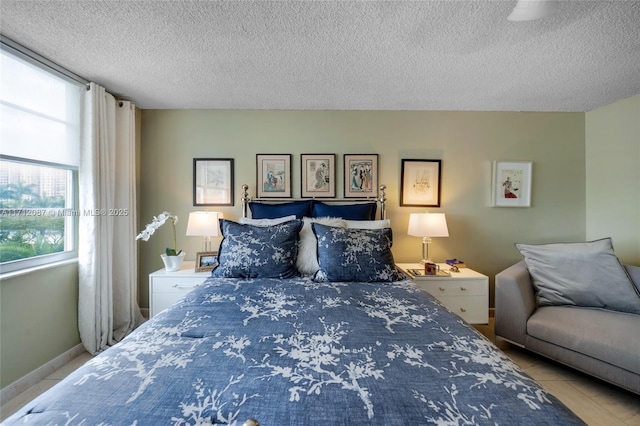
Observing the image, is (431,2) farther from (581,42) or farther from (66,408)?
(66,408)

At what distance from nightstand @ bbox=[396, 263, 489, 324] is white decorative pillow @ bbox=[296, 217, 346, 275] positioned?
3.02 ft

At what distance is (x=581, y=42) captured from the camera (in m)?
1.77

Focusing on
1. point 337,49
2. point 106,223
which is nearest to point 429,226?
point 337,49

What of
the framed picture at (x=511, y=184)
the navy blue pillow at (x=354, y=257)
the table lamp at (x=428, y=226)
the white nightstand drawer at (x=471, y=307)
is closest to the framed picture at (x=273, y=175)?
the navy blue pillow at (x=354, y=257)

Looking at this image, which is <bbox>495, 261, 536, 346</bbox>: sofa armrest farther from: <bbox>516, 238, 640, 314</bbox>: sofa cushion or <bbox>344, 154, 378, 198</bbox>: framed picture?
<bbox>344, 154, 378, 198</bbox>: framed picture

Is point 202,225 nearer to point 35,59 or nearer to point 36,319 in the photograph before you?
point 36,319

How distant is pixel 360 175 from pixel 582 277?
2069mm

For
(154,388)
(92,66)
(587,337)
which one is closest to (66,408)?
(154,388)

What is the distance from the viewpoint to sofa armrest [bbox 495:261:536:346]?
2143mm

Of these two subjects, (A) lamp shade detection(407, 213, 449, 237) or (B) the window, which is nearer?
(B) the window

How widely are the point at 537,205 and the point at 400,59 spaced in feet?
7.90

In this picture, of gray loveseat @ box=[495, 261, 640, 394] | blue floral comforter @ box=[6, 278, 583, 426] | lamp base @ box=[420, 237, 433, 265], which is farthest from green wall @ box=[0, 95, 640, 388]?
blue floral comforter @ box=[6, 278, 583, 426]

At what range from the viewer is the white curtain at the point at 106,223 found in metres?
2.27

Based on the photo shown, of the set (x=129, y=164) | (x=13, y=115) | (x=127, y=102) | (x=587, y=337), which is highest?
(x=127, y=102)
